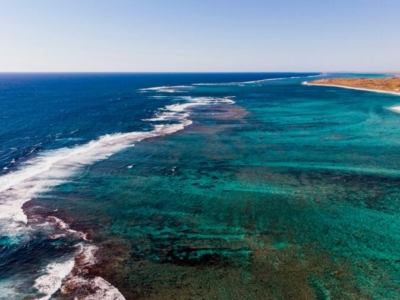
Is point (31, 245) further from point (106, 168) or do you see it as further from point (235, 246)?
point (106, 168)

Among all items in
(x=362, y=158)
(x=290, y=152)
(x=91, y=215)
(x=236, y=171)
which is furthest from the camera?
(x=290, y=152)

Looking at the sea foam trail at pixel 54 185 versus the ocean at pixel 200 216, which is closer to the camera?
the sea foam trail at pixel 54 185

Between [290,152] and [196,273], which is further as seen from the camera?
[290,152]

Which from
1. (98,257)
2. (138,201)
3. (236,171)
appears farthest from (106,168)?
(98,257)

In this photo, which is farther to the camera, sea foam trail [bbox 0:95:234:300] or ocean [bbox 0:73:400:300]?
ocean [bbox 0:73:400:300]

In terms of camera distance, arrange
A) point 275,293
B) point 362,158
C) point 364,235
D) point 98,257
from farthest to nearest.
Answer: point 362,158 < point 364,235 < point 98,257 < point 275,293
